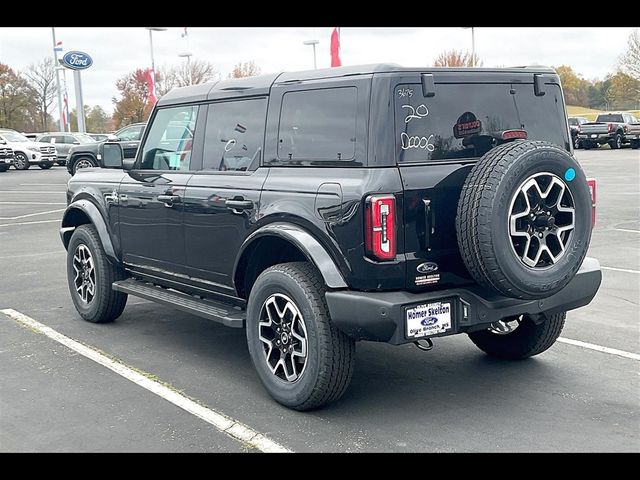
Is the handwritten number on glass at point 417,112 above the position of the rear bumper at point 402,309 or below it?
above

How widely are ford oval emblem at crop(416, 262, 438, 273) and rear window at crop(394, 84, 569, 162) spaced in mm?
→ 568

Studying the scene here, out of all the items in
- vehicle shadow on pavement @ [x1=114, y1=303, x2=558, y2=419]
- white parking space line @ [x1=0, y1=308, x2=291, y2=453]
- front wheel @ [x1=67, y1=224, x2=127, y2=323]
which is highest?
front wheel @ [x1=67, y1=224, x2=127, y2=323]

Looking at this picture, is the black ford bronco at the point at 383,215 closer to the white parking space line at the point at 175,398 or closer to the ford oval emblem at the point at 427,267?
the ford oval emblem at the point at 427,267

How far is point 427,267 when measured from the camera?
4.02m

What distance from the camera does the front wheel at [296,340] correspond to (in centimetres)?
407

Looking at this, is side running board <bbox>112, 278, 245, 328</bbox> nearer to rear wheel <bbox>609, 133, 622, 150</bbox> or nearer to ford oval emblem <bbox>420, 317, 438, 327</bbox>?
ford oval emblem <bbox>420, 317, 438, 327</bbox>

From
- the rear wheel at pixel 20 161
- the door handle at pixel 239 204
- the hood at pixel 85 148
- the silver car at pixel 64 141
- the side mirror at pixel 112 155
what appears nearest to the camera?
the door handle at pixel 239 204

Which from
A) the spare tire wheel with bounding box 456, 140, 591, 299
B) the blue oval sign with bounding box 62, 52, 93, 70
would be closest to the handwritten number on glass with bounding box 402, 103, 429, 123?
the spare tire wheel with bounding box 456, 140, 591, 299

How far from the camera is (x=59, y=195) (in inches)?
766

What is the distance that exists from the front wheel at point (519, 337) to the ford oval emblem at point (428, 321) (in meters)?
1.02

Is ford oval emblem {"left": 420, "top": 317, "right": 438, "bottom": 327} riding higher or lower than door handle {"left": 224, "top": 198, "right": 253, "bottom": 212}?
lower

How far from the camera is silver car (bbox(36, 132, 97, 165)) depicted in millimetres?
33188

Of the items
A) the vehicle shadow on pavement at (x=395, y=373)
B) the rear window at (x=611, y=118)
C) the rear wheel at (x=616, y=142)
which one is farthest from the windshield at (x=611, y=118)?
the vehicle shadow on pavement at (x=395, y=373)
